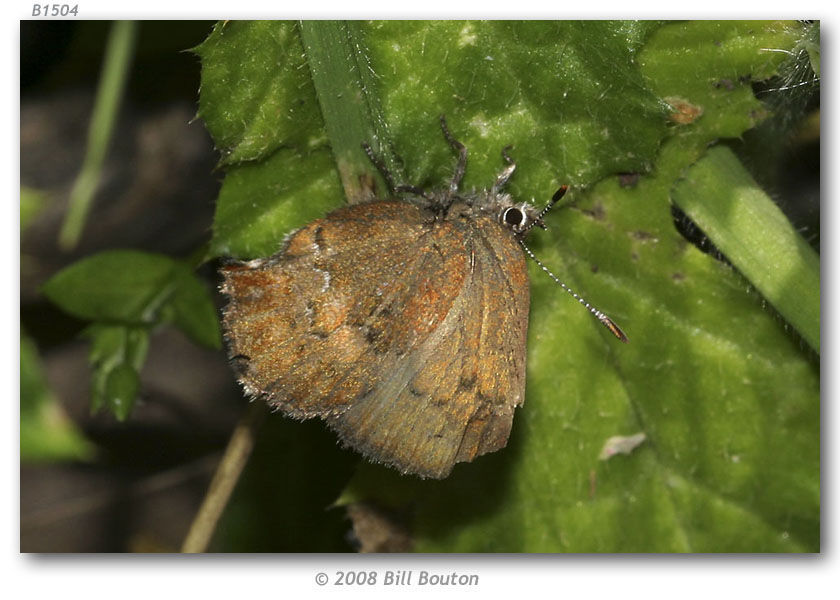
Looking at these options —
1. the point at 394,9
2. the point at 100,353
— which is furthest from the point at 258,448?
the point at 394,9

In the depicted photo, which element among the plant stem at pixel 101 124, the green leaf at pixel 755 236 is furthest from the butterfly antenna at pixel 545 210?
the plant stem at pixel 101 124

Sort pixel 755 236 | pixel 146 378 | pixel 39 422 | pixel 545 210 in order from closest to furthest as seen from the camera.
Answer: pixel 545 210 → pixel 755 236 → pixel 39 422 → pixel 146 378

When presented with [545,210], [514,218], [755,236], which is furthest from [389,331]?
[755,236]

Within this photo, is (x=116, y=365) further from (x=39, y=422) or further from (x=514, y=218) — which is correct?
(x=514, y=218)

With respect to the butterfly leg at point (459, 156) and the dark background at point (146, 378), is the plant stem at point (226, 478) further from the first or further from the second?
the butterfly leg at point (459, 156)

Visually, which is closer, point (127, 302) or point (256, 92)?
point (256, 92)

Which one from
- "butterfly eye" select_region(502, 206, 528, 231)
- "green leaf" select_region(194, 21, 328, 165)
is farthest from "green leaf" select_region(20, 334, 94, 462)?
"butterfly eye" select_region(502, 206, 528, 231)

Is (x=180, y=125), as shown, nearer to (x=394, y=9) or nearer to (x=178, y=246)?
(x=178, y=246)
